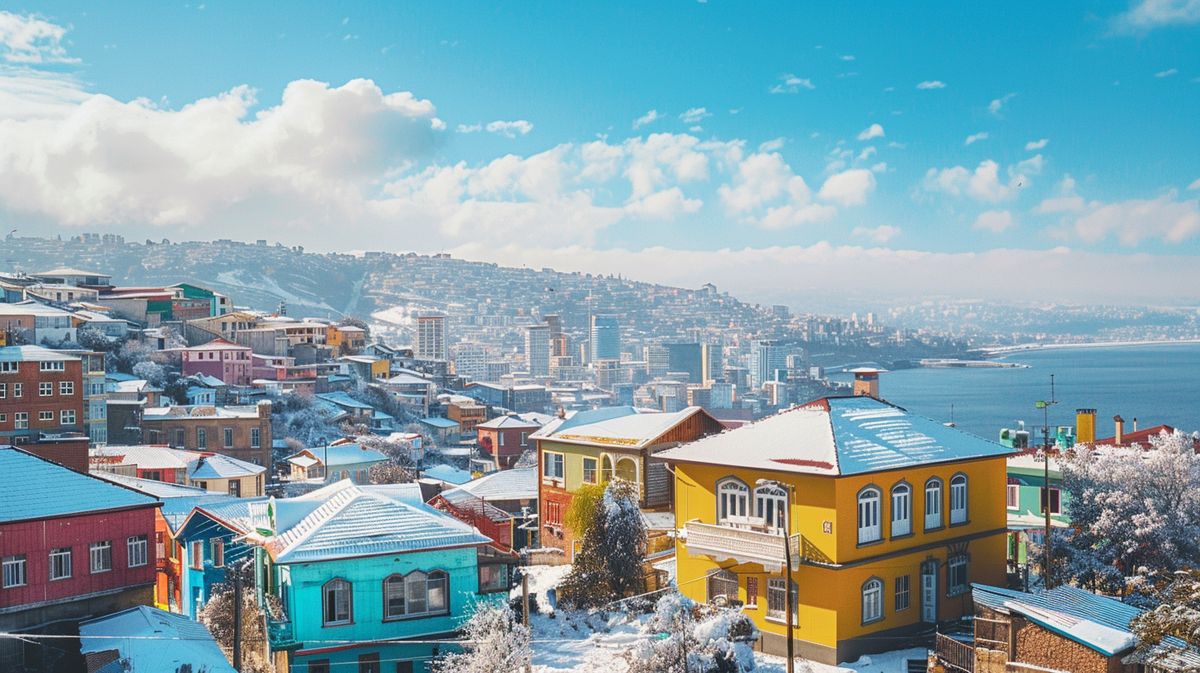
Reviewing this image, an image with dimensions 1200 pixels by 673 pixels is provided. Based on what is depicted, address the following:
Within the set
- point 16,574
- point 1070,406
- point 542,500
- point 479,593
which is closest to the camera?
point 16,574

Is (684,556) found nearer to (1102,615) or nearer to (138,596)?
(1102,615)

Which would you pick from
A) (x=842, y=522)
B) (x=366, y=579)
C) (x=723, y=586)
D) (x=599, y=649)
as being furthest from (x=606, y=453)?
(x=366, y=579)

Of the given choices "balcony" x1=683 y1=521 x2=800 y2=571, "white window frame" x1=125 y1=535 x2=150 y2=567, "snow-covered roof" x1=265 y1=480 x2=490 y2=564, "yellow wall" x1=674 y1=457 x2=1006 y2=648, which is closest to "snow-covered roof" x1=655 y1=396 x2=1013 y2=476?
"yellow wall" x1=674 y1=457 x2=1006 y2=648

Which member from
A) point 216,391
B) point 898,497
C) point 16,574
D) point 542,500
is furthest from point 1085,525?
point 216,391

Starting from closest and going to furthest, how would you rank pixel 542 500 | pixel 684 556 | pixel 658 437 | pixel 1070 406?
pixel 684 556
pixel 658 437
pixel 542 500
pixel 1070 406

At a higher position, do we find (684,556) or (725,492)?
(725,492)

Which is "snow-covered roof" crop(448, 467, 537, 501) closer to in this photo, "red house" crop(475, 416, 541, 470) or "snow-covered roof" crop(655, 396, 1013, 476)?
"snow-covered roof" crop(655, 396, 1013, 476)
